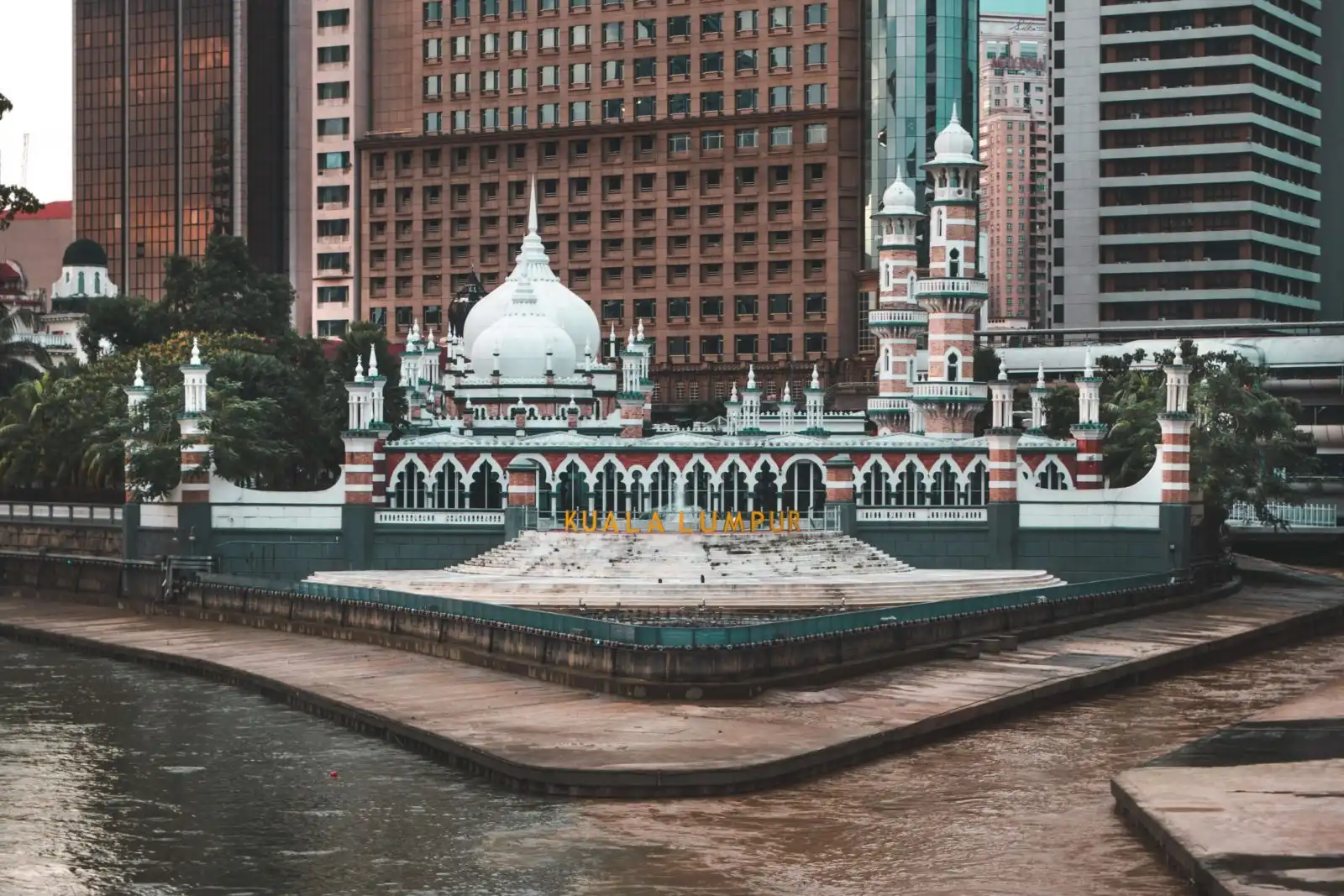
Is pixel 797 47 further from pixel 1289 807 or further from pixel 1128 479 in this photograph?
pixel 1289 807

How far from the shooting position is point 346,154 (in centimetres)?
16712

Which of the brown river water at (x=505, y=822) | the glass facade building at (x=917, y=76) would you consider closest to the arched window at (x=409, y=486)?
the brown river water at (x=505, y=822)

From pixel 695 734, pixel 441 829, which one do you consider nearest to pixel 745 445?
pixel 695 734

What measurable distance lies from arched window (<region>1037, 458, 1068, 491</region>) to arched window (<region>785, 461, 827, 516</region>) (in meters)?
8.66

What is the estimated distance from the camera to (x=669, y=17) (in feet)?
497

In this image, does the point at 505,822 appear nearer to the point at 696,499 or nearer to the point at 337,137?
the point at 696,499

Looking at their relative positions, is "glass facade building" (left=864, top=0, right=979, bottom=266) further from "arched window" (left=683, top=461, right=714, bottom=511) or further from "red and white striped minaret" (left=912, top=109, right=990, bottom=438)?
"arched window" (left=683, top=461, right=714, bottom=511)

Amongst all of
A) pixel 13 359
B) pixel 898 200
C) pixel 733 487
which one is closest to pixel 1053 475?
pixel 733 487

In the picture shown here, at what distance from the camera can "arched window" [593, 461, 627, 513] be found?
77562 millimetres

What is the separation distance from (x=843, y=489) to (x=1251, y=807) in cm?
3995

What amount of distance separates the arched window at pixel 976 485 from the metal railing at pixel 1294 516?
83.5 feet

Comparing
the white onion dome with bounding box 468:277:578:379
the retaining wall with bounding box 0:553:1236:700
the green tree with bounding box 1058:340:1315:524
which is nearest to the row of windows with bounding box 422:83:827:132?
the white onion dome with bounding box 468:277:578:379

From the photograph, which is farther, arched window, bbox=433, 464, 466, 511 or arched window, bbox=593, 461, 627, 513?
arched window, bbox=593, 461, 627, 513

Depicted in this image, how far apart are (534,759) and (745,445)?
125 ft
